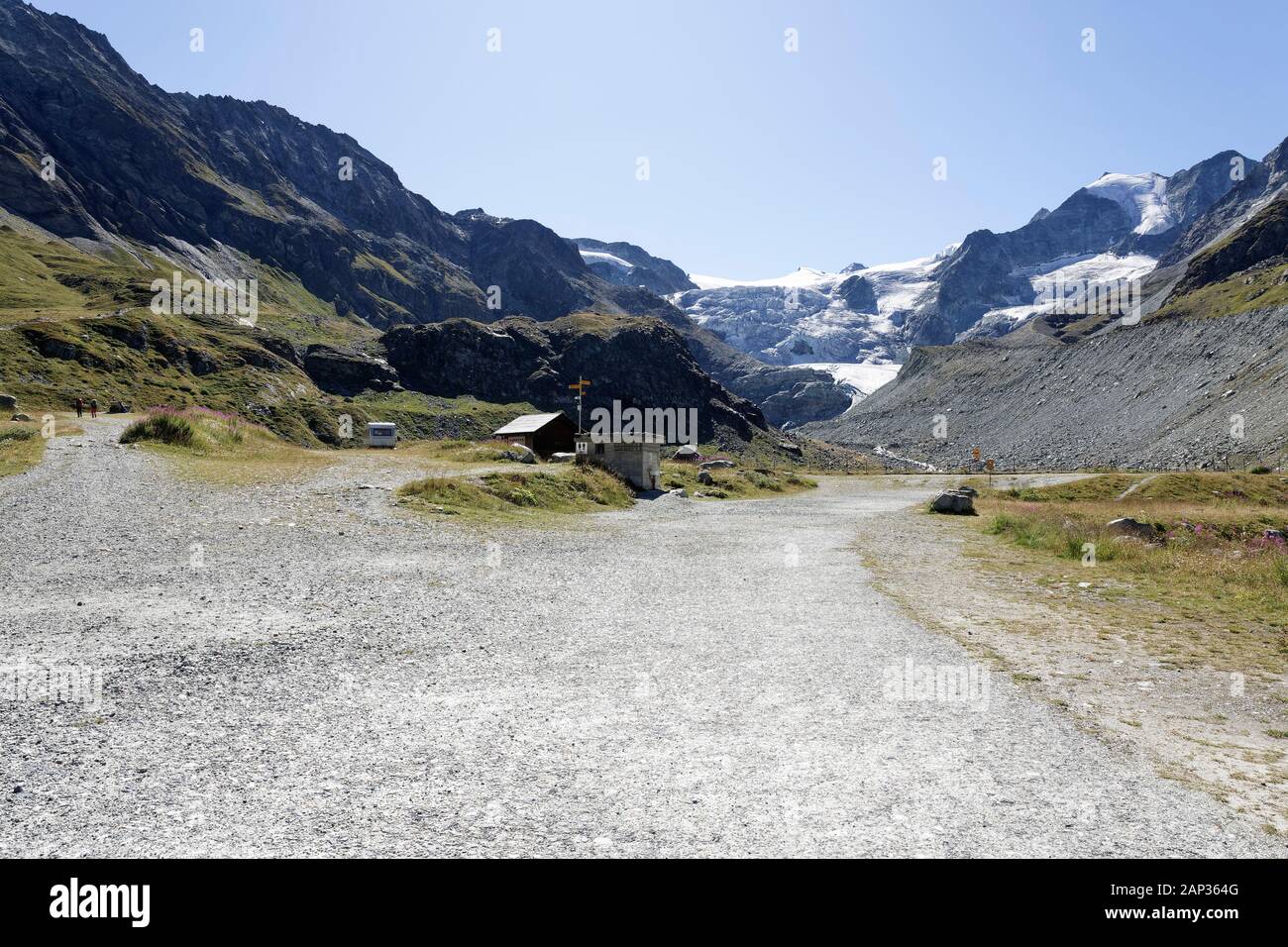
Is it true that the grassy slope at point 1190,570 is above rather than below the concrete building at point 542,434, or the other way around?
below

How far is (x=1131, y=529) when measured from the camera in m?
27.3

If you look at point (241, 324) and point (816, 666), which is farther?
point (241, 324)

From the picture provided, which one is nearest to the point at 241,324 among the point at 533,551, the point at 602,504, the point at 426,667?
the point at 602,504

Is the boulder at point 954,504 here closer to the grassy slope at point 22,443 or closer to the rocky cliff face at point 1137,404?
the grassy slope at point 22,443

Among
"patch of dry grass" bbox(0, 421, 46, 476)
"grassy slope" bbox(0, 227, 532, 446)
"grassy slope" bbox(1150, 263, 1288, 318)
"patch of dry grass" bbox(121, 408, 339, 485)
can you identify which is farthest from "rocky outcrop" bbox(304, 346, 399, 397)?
"grassy slope" bbox(1150, 263, 1288, 318)

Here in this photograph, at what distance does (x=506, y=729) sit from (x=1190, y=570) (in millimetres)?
19789

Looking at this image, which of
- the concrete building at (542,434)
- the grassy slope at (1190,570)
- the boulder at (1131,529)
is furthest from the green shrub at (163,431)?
the boulder at (1131,529)

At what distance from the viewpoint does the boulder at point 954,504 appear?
43.6m

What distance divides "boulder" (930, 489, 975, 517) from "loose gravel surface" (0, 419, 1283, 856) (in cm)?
3047

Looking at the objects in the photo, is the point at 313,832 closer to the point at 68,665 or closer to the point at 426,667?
the point at 426,667

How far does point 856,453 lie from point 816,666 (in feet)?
600

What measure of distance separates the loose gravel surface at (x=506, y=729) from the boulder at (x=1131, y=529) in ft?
55.4

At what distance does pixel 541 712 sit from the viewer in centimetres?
838

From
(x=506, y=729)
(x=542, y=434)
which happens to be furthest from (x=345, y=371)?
(x=506, y=729)
